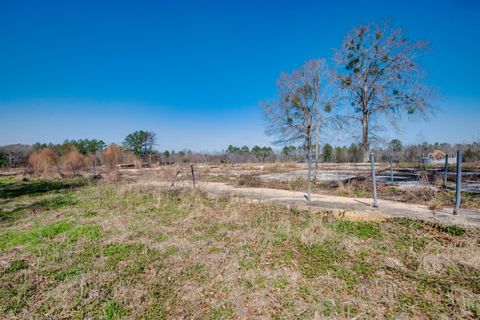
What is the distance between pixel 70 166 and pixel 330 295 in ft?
82.0

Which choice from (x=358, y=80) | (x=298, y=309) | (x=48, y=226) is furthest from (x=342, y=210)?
(x=358, y=80)

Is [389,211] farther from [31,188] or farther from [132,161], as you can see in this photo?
[132,161]

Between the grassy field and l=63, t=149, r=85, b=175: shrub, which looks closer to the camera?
the grassy field

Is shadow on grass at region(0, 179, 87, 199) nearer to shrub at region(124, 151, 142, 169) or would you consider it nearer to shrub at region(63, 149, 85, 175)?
shrub at region(63, 149, 85, 175)

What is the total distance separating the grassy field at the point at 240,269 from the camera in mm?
2264

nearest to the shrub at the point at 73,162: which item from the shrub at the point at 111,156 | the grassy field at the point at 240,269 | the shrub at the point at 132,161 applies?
the shrub at the point at 132,161

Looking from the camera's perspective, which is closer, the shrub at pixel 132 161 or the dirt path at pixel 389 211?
the dirt path at pixel 389 211

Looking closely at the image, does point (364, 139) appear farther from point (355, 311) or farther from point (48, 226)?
point (48, 226)

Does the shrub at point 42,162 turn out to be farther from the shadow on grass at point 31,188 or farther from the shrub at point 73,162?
the shadow on grass at point 31,188

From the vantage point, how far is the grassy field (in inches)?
89.1

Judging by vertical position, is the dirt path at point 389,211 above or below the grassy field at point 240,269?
above

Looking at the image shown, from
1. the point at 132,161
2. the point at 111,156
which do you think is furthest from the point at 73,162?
the point at 111,156

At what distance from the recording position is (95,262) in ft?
10.9

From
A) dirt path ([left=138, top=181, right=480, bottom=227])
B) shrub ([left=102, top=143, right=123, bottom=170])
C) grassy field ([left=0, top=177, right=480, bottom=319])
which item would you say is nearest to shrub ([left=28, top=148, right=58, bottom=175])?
shrub ([left=102, top=143, right=123, bottom=170])
